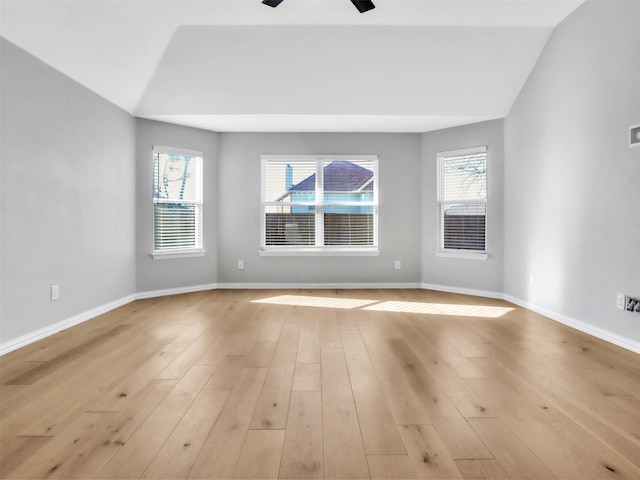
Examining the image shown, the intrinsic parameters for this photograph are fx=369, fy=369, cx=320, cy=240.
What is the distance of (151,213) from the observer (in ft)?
16.4

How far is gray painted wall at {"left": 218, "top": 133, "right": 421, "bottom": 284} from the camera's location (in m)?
5.70

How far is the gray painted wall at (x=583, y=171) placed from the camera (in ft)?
9.72

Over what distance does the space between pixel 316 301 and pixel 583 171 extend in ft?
10.4

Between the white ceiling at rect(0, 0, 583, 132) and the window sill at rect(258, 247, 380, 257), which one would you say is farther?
the window sill at rect(258, 247, 380, 257)

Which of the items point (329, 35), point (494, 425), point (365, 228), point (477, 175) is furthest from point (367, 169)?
point (494, 425)

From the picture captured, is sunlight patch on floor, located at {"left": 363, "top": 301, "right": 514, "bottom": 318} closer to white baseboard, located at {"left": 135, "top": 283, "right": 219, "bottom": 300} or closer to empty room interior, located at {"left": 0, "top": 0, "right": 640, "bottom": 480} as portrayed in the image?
empty room interior, located at {"left": 0, "top": 0, "right": 640, "bottom": 480}

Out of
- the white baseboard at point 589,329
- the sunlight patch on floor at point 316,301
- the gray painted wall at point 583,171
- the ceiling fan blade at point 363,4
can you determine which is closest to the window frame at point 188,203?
the sunlight patch on floor at point 316,301

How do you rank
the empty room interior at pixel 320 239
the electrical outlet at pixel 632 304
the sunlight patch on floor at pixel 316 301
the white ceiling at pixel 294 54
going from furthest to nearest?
the sunlight patch on floor at pixel 316 301 < the white ceiling at pixel 294 54 < the electrical outlet at pixel 632 304 < the empty room interior at pixel 320 239

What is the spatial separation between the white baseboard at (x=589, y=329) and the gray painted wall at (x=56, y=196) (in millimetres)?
4882

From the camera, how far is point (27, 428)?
175cm

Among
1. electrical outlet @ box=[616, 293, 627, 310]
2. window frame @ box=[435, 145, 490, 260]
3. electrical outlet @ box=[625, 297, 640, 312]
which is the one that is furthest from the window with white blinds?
electrical outlet @ box=[625, 297, 640, 312]

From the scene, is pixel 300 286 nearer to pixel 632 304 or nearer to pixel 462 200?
pixel 462 200

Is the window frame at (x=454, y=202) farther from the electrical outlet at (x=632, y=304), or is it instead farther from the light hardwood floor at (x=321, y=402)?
the electrical outlet at (x=632, y=304)

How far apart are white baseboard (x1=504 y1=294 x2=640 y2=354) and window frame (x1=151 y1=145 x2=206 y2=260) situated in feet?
14.6
